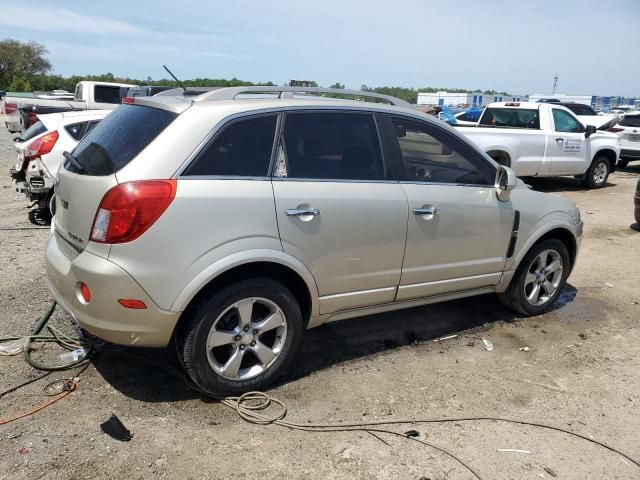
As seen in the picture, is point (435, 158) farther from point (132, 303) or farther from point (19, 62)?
point (19, 62)

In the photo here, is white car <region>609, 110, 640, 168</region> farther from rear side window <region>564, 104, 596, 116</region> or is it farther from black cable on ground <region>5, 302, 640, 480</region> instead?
black cable on ground <region>5, 302, 640, 480</region>

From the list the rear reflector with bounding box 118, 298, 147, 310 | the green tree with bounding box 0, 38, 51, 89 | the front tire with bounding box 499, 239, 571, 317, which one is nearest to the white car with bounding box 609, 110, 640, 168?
the front tire with bounding box 499, 239, 571, 317

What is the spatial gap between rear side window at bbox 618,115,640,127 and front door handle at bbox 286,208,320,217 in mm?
14324

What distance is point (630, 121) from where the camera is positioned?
48.7ft

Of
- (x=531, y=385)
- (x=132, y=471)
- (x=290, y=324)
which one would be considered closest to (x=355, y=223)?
(x=290, y=324)

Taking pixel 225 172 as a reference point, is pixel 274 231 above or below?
below

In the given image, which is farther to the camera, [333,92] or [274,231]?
[333,92]

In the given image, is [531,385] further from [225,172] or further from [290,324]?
[225,172]

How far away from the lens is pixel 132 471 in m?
2.71

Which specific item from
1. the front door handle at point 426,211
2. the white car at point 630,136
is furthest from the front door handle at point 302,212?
the white car at point 630,136

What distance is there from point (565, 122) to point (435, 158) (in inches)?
354

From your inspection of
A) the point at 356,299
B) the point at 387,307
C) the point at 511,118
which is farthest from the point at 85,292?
the point at 511,118

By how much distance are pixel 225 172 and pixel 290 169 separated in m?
0.43

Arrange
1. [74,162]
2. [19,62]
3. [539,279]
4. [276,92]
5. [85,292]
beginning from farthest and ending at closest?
[19,62]
[539,279]
[276,92]
[74,162]
[85,292]
